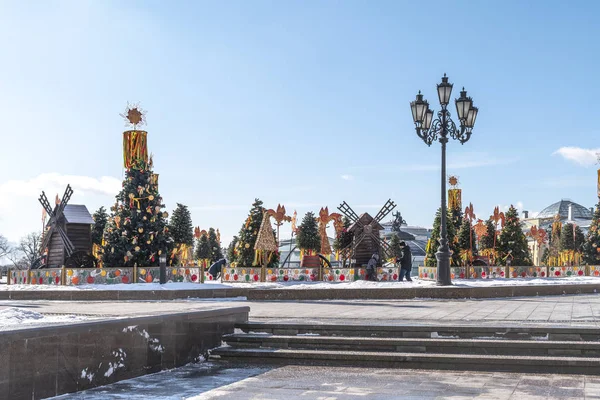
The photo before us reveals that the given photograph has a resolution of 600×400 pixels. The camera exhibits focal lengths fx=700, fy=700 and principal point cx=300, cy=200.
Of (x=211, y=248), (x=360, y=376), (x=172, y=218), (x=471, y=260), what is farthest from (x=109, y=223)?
(x=211, y=248)

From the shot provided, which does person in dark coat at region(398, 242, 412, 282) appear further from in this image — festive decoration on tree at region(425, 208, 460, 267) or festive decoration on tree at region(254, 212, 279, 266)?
festive decoration on tree at region(425, 208, 460, 267)

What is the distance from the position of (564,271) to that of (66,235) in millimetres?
23610

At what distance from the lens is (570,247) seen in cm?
8212

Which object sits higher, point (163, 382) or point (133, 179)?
point (133, 179)

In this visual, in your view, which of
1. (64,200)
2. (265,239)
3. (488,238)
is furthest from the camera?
(488,238)

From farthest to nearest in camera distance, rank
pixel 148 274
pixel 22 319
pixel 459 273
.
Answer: pixel 459 273 < pixel 148 274 < pixel 22 319

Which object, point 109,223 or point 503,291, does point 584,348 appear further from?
point 109,223

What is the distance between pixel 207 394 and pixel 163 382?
1083 mm

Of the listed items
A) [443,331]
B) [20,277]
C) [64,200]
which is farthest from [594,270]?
[64,200]

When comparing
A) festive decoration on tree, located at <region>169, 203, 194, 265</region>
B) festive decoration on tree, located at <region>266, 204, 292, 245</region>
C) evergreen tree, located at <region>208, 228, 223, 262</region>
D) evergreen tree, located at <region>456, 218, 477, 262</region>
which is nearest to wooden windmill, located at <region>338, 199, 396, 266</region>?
festive decoration on tree, located at <region>266, 204, 292, 245</region>

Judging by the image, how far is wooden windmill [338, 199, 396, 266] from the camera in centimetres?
3538

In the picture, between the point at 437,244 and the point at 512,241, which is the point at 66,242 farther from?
the point at 512,241

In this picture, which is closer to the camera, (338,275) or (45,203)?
A: (338,275)

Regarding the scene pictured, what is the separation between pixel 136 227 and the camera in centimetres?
3027
